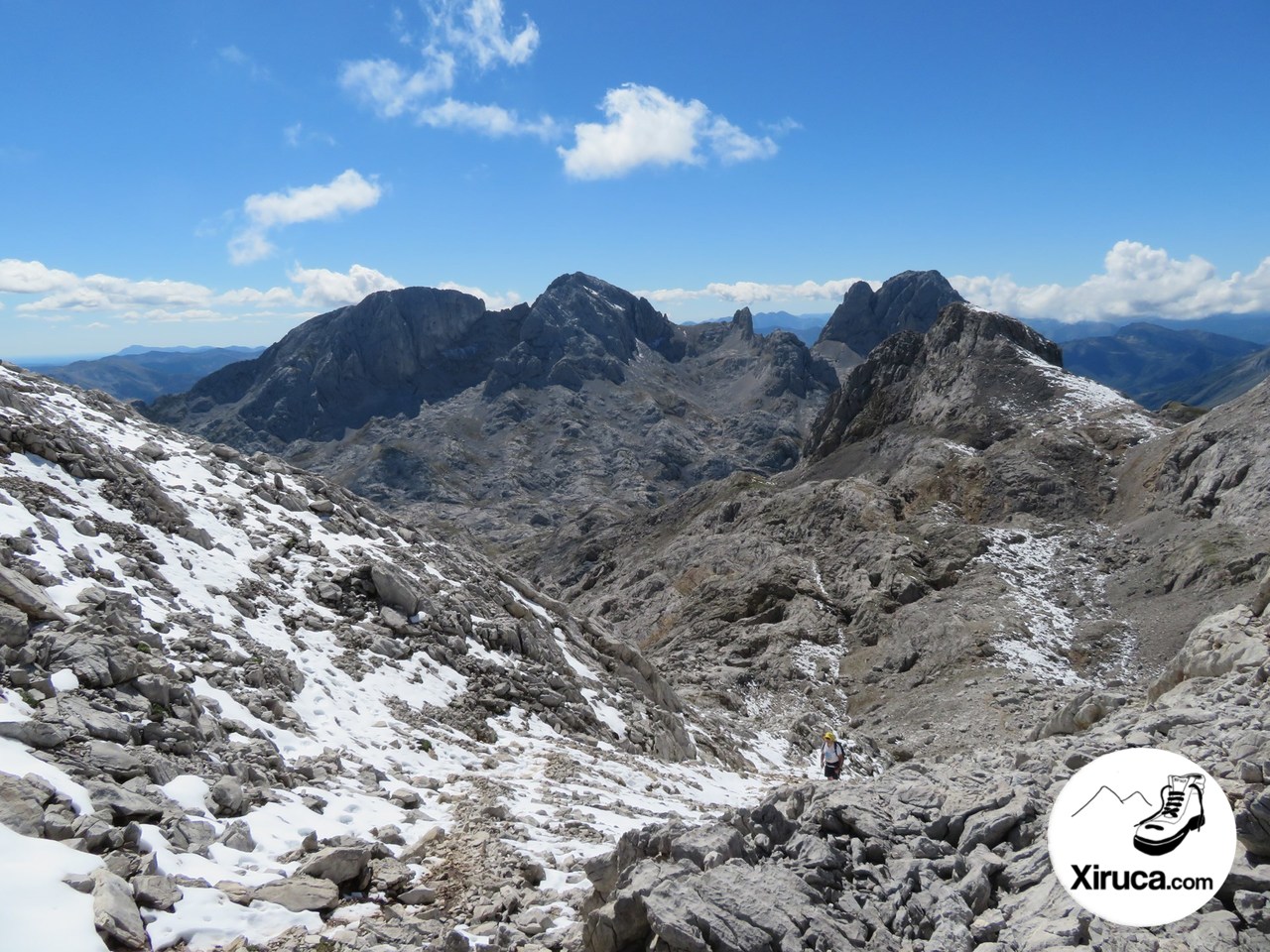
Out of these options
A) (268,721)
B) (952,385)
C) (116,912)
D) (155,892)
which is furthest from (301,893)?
(952,385)

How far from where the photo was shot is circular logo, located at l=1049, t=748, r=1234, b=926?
7.12 m

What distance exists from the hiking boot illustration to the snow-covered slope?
262 inches

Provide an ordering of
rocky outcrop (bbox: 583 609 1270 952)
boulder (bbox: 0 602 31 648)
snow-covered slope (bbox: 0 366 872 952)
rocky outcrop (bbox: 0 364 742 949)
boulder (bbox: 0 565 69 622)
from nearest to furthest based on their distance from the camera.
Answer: rocky outcrop (bbox: 583 609 1270 952), snow-covered slope (bbox: 0 366 872 952), rocky outcrop (bbox: 0 364 742 949), boulder (bbox: 0 602 31 648), boulder (bbox: 0 565 69 622)

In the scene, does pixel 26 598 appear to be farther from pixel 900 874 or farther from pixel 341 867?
pixel 900 874

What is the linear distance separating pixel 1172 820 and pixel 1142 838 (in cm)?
38

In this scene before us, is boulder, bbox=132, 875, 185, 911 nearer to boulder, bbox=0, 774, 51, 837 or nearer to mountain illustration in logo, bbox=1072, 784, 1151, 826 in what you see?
boulder, bbox=0, 774, 51, 837

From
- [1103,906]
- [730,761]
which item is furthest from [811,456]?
[1103,906]

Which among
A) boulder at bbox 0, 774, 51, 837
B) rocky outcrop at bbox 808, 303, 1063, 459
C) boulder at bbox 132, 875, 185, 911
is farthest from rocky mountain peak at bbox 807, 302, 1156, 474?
boulder at bbox 0, 774, 51, 837

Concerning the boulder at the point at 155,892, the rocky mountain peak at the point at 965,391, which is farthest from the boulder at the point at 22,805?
the rocky mountain peak at the point at 965,391

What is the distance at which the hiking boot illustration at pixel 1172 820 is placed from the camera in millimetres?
7418

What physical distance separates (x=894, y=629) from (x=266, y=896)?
51.5 meters

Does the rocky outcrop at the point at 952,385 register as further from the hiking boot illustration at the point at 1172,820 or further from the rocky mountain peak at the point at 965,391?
the hiking boot illustration at the point at 1172,820

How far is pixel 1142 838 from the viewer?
7.43 metres

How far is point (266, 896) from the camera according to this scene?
9164 millimetres
